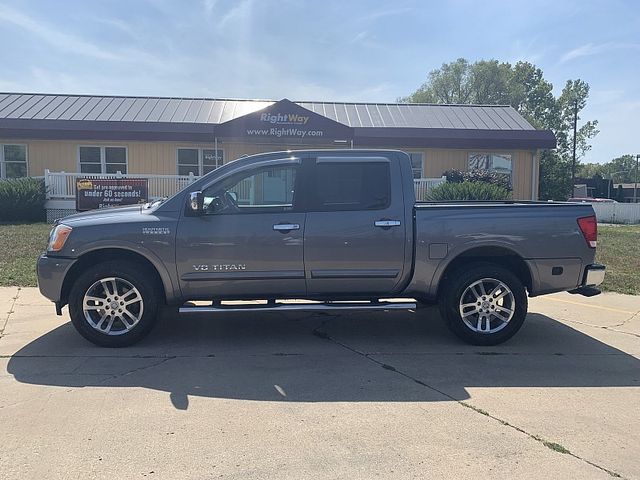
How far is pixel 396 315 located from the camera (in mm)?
7086

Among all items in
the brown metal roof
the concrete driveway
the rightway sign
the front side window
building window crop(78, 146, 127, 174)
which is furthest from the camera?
the brown metal roof

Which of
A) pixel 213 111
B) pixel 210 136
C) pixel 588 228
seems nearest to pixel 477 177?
pixel 210 136

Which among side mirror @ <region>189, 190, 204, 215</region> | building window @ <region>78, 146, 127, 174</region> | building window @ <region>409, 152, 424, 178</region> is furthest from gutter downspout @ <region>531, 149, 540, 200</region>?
side mirror @ <region>189, 190, 204, 215</region>

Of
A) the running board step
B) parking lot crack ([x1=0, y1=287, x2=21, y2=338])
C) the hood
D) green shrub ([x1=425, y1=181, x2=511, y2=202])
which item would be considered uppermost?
green shrub ([x1=425, y1=181, x2=511, y2=202])

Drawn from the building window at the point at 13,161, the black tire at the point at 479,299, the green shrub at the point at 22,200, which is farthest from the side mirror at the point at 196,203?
the building window at the point at 13,161

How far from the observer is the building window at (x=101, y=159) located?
2005 cm

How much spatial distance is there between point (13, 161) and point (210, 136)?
775 cm

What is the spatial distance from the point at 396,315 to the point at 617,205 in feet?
88.1

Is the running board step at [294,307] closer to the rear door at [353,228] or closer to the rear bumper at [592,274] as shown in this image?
the rear door at [353,228]

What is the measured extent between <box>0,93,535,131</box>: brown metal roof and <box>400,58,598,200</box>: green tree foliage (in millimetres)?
36471

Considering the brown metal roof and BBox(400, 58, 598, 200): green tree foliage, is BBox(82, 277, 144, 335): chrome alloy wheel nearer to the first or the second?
the brown metal roof

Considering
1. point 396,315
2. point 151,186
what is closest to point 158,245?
point 396,315

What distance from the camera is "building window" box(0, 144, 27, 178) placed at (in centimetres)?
2012

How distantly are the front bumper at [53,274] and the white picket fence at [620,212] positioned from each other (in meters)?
29.2
